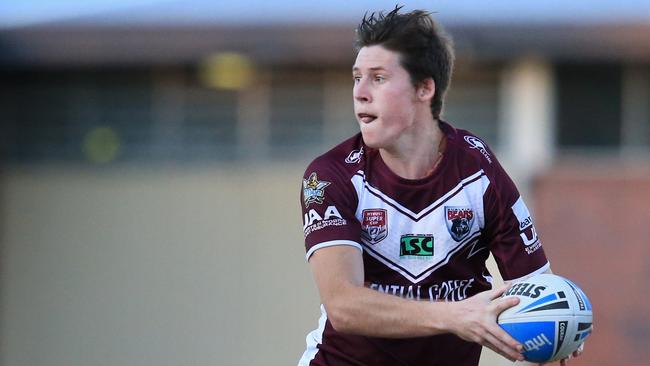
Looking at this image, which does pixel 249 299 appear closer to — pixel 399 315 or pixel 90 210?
pixel 90 210

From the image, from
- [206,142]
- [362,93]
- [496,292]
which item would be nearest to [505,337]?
[496,292]

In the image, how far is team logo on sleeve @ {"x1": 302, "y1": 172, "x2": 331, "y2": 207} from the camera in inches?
223

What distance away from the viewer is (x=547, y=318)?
5.21m

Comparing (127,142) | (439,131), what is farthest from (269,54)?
(439,131)

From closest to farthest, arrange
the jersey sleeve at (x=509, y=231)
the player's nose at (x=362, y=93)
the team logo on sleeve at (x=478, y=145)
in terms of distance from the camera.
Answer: the player's nose at (x=362, y=93) → the jersey sleeve at (x=509, y=231) → the team logo on sleeve at (x=478, y=145)

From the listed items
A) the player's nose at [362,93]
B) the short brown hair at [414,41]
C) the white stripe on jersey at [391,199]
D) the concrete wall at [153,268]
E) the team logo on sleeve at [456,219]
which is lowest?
the concrete wall at [153,268]

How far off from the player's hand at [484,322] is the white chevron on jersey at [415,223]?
2.05 ft

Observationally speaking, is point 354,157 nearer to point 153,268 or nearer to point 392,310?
point 392,310

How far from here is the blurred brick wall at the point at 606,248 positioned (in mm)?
14797

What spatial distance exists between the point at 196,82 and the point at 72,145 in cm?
192

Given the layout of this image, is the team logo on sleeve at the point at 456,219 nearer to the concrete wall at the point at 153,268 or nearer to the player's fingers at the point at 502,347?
the player's fingers at the point at 502,347

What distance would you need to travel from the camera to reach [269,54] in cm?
1645

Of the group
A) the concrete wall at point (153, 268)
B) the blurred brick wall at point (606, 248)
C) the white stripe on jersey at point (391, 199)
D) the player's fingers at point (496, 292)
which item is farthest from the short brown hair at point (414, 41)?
the concrete wall at point (153, 268)

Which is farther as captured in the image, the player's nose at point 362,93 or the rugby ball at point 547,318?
the player's nose at point 362,93
